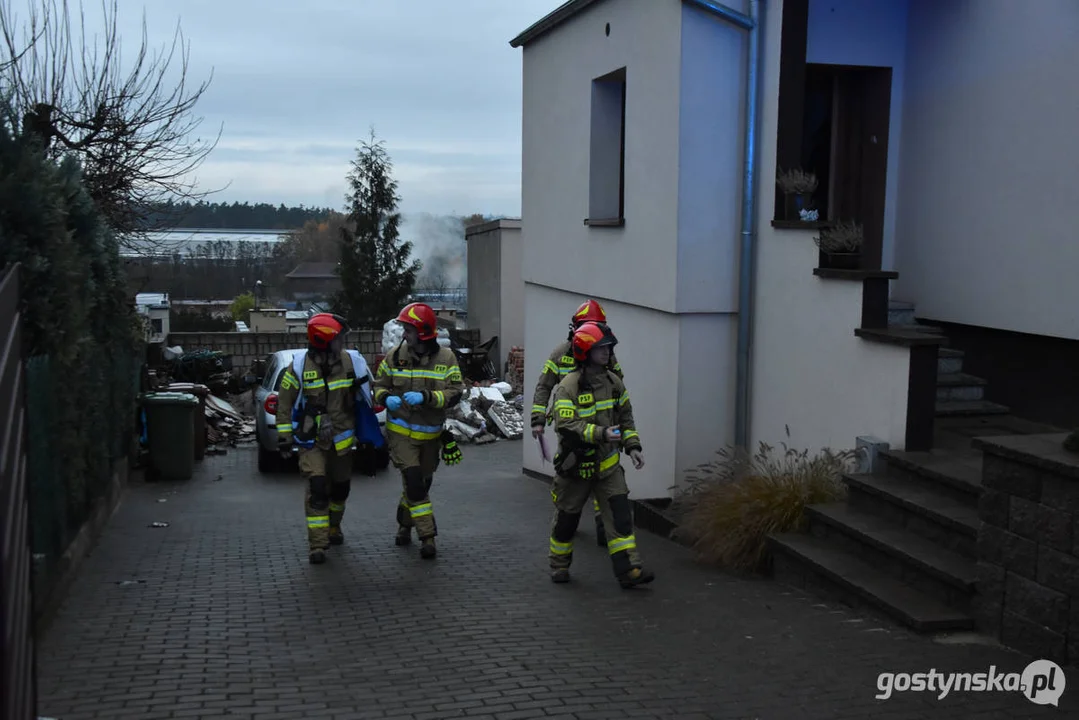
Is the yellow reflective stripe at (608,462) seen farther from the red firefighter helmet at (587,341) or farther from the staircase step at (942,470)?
the staircase step at (942,470)

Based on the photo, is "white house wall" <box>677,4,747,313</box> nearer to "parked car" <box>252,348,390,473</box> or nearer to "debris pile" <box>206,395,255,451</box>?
"parked car" <box>252,348,390,473</box>

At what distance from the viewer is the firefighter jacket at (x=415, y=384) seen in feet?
27.0

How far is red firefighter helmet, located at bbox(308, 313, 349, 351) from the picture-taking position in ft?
26.5

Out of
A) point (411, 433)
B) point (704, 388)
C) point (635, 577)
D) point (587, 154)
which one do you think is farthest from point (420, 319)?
point (587, 154)

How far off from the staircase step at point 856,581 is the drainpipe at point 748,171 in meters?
2.81

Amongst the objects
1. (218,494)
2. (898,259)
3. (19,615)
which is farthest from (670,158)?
(19,615)

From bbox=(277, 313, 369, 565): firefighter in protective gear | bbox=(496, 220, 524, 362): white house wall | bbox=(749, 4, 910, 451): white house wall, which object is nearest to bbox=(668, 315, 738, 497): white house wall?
bbox=(749, 4, 910, 451): white house wall

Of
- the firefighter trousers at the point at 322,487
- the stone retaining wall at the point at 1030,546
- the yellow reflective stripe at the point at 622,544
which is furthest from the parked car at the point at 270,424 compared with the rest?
the stone retaining wall at the point at 1030,546

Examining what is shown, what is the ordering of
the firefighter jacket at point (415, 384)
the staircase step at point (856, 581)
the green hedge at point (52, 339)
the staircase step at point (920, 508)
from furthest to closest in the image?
the firefighter jacket at point (415, 384), the green hedge at point (52, 339), the staircase step at point (920, 508), the staircase step at point (856, 581)

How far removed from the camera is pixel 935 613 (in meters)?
5.54

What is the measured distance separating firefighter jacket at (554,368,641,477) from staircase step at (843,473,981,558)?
1.53m

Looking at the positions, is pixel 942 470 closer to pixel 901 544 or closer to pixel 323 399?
pixel 901 544

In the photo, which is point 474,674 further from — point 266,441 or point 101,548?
point 266,441

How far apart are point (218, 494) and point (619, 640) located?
27.5 feet
